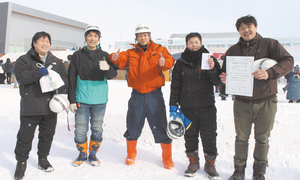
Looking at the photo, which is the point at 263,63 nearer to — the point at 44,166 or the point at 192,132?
the point at 192,132

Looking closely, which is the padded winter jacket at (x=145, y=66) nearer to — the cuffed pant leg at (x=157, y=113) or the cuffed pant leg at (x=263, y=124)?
the cuffed pant leg at (x=157, y=113)

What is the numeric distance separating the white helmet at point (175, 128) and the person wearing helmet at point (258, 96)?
2.35ft

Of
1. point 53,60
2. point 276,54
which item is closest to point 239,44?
point 276,54

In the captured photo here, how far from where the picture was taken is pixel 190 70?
2838 mm

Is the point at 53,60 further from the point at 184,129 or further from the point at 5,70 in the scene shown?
the point at 5,70

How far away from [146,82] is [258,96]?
1466 millimetres

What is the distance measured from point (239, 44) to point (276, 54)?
17.2 inches

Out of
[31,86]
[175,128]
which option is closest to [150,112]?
[175,128]

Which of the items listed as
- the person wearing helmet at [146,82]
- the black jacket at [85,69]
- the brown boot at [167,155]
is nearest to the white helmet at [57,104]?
the black jacket at [85,69]

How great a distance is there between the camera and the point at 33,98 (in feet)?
9.05

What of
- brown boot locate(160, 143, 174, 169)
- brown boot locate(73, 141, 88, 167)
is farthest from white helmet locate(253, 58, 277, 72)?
brown boot locate(73, 141, 88, 167)

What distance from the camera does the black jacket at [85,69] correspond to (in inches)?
120

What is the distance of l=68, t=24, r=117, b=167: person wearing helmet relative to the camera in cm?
307

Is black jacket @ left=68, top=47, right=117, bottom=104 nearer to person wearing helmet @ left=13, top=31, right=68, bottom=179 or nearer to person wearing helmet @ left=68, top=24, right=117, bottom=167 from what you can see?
person wearing helmet @ left=68, top=24, right=117, bottom=167
